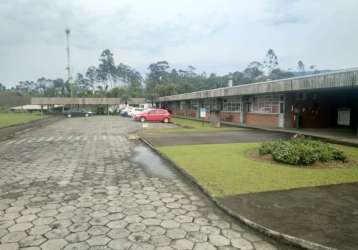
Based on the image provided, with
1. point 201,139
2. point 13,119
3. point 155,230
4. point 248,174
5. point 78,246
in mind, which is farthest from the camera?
point 13,119

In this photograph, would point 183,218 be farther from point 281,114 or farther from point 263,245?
point 281,114

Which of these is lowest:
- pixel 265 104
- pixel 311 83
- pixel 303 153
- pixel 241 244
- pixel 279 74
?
pixel 241 244

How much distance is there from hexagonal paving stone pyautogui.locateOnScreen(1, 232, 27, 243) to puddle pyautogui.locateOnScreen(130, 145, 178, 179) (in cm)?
435

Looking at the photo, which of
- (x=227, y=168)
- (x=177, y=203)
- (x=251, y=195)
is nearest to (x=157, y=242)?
(x=177, y=203)

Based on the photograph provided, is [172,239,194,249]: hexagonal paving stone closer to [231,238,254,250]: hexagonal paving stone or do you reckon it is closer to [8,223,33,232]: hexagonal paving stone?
[231,238,254,250]: hexagonal paving stone

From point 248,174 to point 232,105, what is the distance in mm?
24897

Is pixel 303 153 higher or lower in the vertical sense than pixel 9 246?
higher

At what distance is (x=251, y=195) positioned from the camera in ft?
20.6

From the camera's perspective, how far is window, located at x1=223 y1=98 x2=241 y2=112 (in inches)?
1217

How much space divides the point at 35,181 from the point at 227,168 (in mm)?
5023

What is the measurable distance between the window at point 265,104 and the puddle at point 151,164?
13.8 m

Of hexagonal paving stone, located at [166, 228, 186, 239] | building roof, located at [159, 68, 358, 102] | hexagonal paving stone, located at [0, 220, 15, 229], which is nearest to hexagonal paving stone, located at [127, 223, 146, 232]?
hexagonal paving stone, located at [166, 228, 186, 239]

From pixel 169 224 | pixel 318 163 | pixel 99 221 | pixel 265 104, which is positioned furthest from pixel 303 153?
pixel 265 104

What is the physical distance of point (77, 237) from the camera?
4582mm
